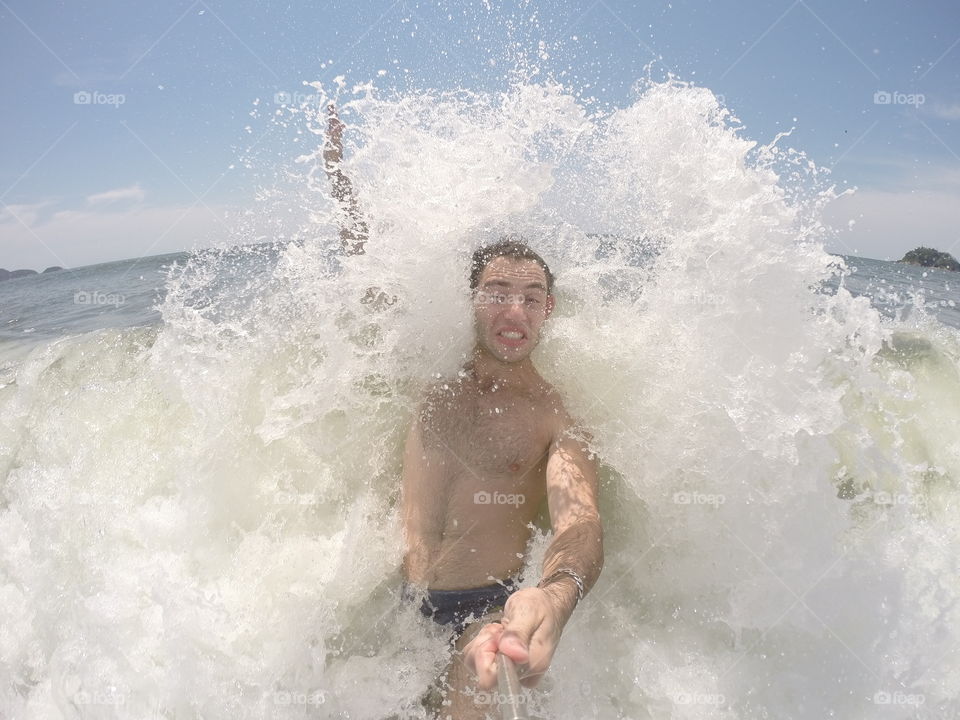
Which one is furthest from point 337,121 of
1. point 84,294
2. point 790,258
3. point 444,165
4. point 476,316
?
point 84,294

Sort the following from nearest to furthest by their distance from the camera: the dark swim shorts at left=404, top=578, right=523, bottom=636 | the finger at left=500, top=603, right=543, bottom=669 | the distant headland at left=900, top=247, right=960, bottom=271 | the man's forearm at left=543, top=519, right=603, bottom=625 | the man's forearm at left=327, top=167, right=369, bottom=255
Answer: the finger at left=500, top=603, right=543, bottom=669, the man's forearm at left=543, top=519, right=603, bottom=625, the dark swim shorts at left=404, top=578, right=523, bottom=636, the man's forearm at left=327, top=167, right=369, bottom=255, the distant headland at left=900, top=247, right=960, bottom=271

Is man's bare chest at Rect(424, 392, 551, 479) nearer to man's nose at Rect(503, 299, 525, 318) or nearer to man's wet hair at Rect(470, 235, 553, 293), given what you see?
man's nose at Rect(503, 299, 525, 318)

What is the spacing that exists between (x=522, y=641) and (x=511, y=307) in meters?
1.81

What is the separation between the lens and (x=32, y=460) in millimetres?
4102

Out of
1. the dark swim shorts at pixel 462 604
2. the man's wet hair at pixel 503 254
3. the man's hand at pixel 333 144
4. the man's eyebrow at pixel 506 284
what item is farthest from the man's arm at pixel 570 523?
the man's hand at pixel 333 144

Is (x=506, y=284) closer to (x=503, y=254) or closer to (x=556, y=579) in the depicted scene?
(x=503, y=254)

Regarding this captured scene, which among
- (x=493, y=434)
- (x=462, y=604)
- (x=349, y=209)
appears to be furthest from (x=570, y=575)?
(x=349, y=209)

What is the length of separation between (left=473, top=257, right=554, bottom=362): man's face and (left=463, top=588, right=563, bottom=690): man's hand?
4.78 feet

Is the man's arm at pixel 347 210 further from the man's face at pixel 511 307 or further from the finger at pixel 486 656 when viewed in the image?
the finger at pixel 486 656

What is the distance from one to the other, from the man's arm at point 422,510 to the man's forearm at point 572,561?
67cm

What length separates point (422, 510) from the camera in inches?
116

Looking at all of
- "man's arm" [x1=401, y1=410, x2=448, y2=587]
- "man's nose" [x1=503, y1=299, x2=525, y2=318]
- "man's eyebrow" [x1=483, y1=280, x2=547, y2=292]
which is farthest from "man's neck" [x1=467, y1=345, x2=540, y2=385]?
"man's arm" [x1=401, y1=410, x2=448, y2=587]

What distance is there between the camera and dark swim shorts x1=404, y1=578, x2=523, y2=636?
2.75m

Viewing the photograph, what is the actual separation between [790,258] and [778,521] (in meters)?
1.51
